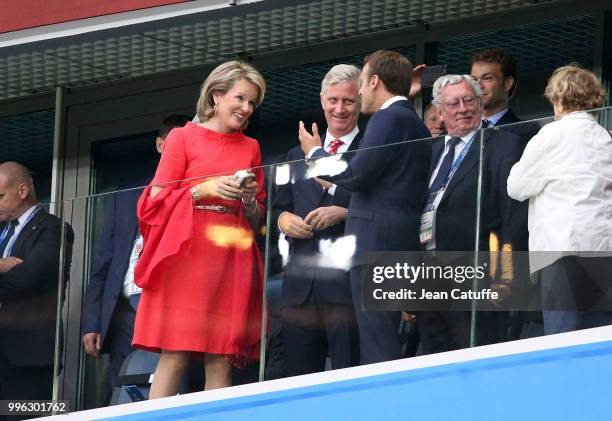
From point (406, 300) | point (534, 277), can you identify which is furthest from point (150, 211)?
point (534, 277)

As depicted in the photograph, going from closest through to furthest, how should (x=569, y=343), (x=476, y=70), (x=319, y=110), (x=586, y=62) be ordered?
1. (x=569, y=343)
2. (x=476, y=70)
3. (x=586, y=62)
4. (x=319, y=110)

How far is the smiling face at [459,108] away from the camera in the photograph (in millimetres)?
9695

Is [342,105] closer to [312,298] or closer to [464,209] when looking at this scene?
[312,298]

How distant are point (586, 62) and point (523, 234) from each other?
402 cm

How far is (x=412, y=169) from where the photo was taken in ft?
31.1

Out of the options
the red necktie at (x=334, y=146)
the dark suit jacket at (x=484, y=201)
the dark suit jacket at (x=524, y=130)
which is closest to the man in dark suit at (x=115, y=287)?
the red necktie at (x=334, y=146)

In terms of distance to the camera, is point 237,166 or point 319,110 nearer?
point 237,166

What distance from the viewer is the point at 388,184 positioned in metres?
9.52

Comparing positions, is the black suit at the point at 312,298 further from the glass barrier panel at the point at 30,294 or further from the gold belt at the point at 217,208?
the glass barrier panel at the point at 30,294

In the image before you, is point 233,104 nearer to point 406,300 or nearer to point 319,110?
point 406,300

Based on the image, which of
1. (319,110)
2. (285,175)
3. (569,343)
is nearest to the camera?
(569,343)

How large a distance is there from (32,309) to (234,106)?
1958mm

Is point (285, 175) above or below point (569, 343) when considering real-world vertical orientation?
above

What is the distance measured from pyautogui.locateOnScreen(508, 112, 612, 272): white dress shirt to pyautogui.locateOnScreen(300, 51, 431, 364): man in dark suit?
59 cm
